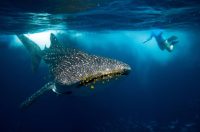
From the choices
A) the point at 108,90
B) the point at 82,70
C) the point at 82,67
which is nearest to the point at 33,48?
the point at 108,90

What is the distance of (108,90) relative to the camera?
12.4 m

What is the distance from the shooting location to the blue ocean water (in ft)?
65.5

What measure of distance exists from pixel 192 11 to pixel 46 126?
21018 mm

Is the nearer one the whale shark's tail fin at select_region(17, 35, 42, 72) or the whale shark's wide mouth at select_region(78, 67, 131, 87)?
the whale shark's wide mouth at select_region(78, 67, 131, 87)

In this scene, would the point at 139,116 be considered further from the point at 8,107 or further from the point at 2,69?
the point at 2,69

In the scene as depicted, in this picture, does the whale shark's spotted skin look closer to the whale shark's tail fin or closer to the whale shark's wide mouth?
the whale shark's wide mouth

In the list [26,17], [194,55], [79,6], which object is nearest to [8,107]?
[26,17]

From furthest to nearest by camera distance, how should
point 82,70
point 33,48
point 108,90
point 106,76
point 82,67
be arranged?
point 108,90 < point 33,48 < point 82,67 < point 82,70 < point 106,76

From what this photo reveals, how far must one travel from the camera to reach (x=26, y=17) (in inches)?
842

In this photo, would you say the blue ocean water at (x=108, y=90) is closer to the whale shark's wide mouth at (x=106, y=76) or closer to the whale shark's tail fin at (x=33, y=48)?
the whale shark's tail fin at (x=33, y=48)

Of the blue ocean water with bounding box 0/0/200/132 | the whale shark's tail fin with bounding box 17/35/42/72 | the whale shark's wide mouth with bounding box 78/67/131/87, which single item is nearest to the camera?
the whale shark's wide mouth with bounding box 78/67/131/87

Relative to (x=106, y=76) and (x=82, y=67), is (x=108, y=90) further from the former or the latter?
(x=106, y=76)

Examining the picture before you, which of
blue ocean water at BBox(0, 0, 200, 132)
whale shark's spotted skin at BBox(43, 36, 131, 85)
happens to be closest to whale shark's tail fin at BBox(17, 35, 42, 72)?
blue ocean water at BBox(0, 0, 200, 132)

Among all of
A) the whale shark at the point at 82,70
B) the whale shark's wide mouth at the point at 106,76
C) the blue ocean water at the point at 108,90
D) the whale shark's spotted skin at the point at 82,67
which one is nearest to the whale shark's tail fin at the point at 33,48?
the blue ocean water at the point at 108,90
